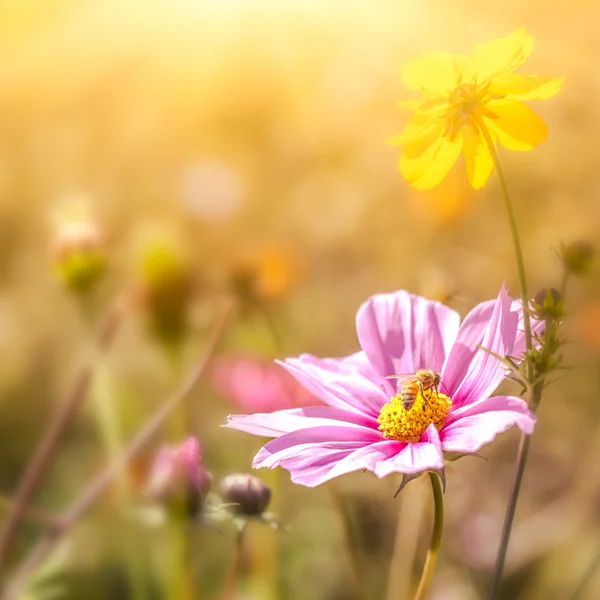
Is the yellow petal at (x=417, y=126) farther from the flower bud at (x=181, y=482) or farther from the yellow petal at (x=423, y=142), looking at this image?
the flower bud at (x=181, y=482)

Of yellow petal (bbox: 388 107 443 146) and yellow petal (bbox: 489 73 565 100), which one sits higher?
yellow petal (bbox: 489 73 565 100)

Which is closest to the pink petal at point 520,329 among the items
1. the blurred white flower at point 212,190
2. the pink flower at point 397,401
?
the pink flower at point 397,401

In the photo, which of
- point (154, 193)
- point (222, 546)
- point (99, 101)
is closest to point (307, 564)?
point (222, 546)

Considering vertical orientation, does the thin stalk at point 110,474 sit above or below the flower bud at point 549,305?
below

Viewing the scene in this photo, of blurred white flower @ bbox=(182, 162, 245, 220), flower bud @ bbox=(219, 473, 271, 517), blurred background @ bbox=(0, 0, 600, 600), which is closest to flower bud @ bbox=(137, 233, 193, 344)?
blurred background @ bbox=(0, 0, 600, 600)

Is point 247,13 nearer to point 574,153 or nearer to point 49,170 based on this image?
point 49,170

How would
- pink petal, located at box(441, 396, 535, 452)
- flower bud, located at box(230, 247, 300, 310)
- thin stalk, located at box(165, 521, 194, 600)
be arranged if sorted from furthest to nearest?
flower bud, located at box(230, 247, 300, 310)
thin stalk, located at box(165, 521, 194, 600)
pink petal, located at box(441, 396, 535, 452)

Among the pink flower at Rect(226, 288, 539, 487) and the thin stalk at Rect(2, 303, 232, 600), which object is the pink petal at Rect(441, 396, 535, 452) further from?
the thin stalk at Rect(2, 303, 232, 600)
